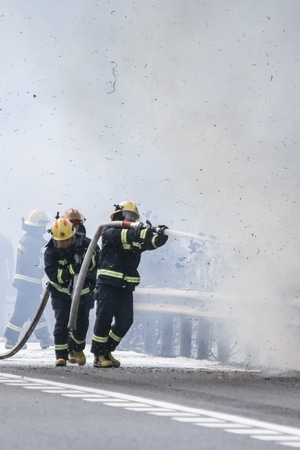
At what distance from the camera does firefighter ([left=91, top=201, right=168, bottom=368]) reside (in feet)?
43.7

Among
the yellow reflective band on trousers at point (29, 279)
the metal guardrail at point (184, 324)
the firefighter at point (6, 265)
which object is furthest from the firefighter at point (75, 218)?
the firefighter at point (6, 265)

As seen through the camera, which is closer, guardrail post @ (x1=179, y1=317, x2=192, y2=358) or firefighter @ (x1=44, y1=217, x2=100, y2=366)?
firefighter @ (x1=44, y1=217, x2=100, y2=366)

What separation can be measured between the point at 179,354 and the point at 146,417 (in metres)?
9.40

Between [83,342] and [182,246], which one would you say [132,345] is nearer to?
[182,246]

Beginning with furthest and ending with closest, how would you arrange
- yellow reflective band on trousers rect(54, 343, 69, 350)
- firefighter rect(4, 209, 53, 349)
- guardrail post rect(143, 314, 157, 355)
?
firefighter rect(4, 209, 53, 349) → guardrail post rect(143, 314, 157, 355) → yellow reflective band on trousers rect(54, 343, 69, 350)

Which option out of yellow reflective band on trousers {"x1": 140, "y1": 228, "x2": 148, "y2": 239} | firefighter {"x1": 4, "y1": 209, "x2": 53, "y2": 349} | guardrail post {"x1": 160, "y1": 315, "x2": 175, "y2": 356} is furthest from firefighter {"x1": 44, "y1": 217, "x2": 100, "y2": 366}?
firefighter {"x1": 4, "y1": 209, "x2": 53, "y2": 349}

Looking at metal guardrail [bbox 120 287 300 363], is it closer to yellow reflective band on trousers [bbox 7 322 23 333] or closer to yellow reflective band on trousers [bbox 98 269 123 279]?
yellow reflective band on trousers [bbox 7 322 23 333]

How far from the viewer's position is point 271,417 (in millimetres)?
8234

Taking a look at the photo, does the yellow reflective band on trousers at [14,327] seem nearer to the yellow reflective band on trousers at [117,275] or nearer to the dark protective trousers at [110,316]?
the dark protective trousers at [110,316]

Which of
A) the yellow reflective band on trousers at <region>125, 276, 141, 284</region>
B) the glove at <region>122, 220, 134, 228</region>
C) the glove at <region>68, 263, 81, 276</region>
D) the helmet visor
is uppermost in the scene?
the helmet visor

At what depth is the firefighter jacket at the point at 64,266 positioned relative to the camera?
13516 mm

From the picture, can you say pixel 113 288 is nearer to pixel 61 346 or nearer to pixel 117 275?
pixel 117 275

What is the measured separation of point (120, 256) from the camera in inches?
526

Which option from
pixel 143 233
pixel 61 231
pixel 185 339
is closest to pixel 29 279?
pixel 185 339
